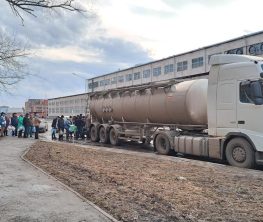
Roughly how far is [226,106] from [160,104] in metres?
5.34

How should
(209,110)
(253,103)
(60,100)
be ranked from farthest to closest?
(60,100) → (209,110) → (253,103)

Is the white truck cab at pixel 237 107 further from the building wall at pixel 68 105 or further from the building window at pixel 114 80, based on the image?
the building wall at pixel 68 105

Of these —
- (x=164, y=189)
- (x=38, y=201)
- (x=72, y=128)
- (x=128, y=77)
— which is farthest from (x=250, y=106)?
(x=128, y=77)

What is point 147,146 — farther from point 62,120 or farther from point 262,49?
point 262,49

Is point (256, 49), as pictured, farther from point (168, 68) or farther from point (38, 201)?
point (38, 201)

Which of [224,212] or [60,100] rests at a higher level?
[60,100]

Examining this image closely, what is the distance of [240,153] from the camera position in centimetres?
1435

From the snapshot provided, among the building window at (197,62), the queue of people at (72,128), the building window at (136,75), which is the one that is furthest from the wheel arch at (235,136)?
the building window at (136,75)

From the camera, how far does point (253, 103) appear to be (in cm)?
1398

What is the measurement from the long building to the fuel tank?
42.9 ft

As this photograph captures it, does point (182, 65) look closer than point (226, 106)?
No

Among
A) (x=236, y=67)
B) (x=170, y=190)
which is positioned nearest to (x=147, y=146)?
(x=236, y=67)

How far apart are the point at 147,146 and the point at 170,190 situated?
15473 mm

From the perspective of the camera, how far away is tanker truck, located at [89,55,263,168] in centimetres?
1409
